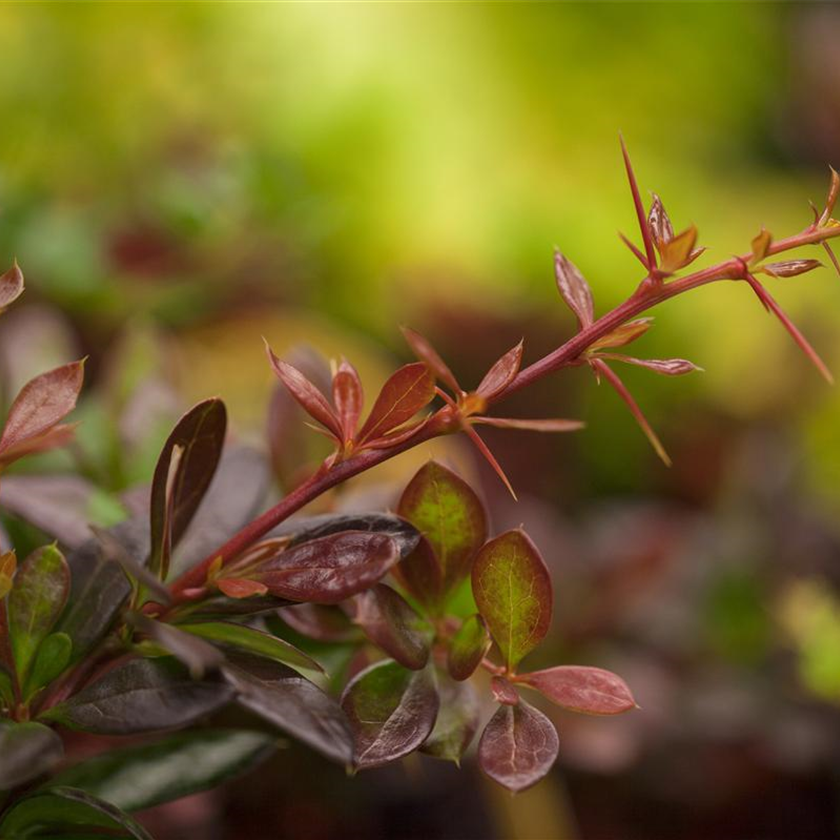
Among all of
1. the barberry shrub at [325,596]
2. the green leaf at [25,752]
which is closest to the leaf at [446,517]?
the barberry shrub at [325,596]

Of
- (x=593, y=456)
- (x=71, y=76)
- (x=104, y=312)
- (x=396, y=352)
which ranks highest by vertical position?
(x=71, y=76)

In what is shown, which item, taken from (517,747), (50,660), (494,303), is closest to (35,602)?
(50,660)

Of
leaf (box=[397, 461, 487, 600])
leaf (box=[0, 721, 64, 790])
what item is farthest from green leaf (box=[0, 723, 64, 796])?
leaf (box=[397, 461, 487, 600])

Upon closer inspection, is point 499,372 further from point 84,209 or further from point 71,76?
point 71,76

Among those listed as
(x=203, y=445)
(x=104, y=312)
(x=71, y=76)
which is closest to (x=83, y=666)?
(x=203, y=445)

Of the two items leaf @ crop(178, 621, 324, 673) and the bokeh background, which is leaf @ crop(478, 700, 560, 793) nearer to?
leaf @ crop(178, 621, 324, 673)
